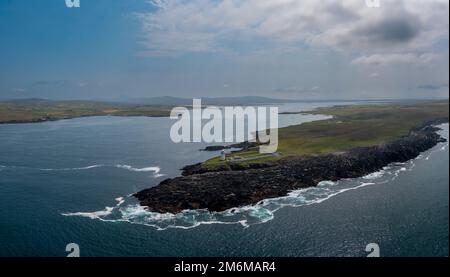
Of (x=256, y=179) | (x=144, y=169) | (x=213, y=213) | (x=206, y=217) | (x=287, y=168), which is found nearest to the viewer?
(x=206, y=217)

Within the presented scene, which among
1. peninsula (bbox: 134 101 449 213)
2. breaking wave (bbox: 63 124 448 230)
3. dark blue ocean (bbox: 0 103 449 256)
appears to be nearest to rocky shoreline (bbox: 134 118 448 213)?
peninsula (bbox: 134 101 449 213)

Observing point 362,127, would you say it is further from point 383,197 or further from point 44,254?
point 44,254

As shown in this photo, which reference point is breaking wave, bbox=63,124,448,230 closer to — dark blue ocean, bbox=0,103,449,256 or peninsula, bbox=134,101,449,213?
dark blue ocean, bbox=0,103,449,256

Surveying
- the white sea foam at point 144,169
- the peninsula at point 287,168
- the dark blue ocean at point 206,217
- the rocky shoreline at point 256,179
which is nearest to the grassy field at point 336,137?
the peninsula at point 287,168

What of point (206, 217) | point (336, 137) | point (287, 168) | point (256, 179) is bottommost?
point (206, 217)

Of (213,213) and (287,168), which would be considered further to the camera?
(287,168)

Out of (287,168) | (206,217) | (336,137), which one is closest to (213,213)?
(206,217)

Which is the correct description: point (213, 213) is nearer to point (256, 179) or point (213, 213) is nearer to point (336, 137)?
point (256, 179)
